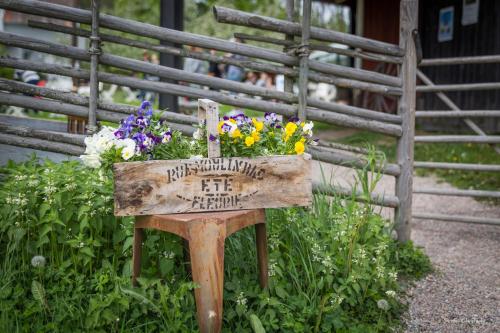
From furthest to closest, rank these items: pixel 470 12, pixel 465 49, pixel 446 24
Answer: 1. pixel 446 24
2. pixel 465 49
3. pixel 470 12

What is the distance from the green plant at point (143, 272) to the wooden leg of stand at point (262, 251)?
80 mm

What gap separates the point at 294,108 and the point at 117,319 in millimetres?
2183

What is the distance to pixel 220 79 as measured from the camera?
13.9 feet

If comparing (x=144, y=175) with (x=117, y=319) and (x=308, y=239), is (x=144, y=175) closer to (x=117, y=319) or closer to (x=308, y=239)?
(x=117, y=319)

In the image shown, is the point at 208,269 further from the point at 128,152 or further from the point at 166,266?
the point at 128,152

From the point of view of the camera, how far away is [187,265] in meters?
3.11

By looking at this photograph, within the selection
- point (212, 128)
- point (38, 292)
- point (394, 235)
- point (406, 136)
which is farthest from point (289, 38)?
point (38, 292)

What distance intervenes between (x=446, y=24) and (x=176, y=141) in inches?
357

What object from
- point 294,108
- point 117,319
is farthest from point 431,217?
point 117,319

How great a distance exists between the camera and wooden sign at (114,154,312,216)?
2.61m

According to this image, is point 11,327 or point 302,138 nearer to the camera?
point 11,327

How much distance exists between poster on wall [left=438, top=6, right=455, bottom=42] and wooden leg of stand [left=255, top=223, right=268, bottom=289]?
8.81m

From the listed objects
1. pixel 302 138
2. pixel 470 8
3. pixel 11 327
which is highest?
pixel 470 8

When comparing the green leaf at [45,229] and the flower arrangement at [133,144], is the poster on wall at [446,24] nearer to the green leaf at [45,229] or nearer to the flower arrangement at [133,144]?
the flower arrangement at [133,144]
